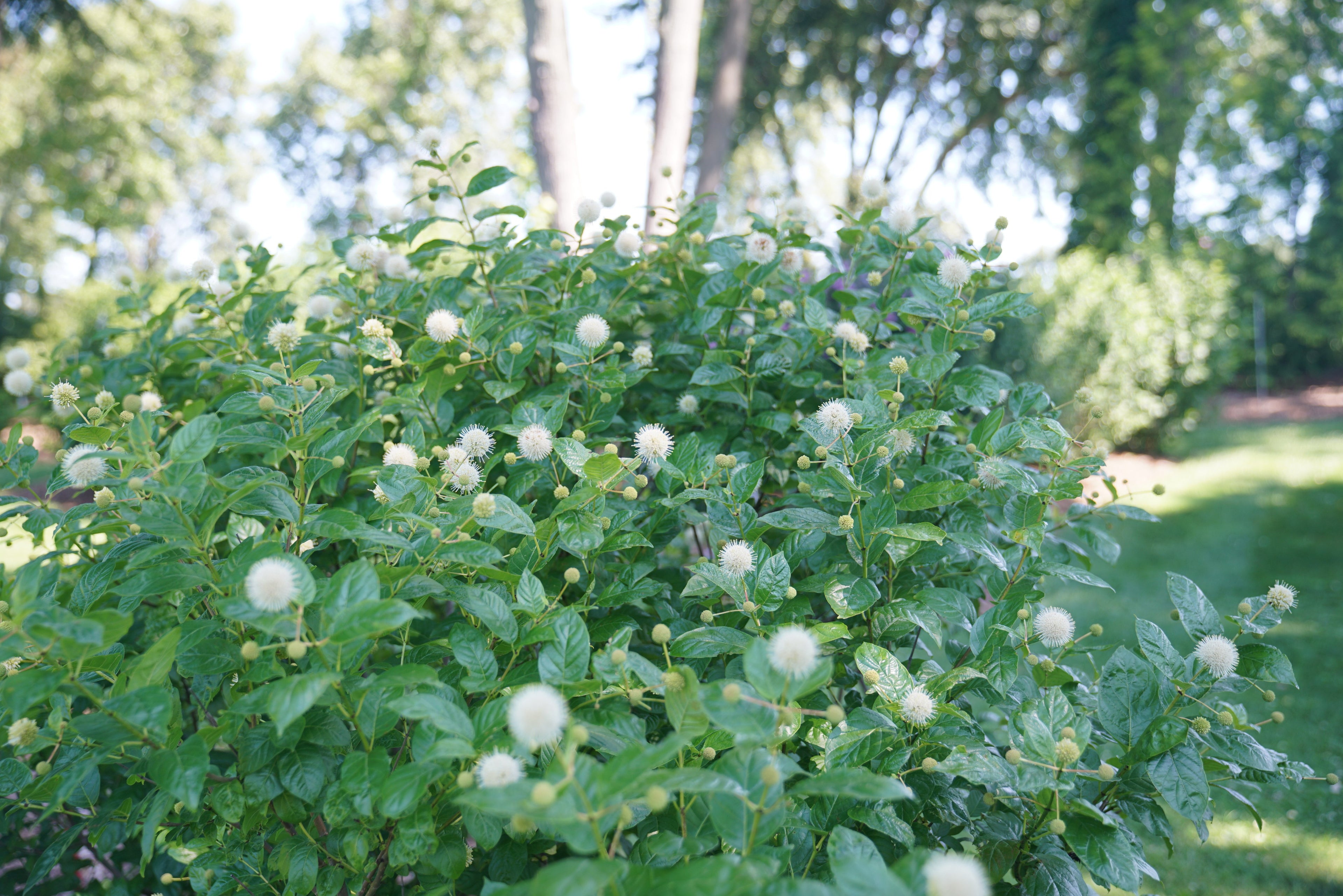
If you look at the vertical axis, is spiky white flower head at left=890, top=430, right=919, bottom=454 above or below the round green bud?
above

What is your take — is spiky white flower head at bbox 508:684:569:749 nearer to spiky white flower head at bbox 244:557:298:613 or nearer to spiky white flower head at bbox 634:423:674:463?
spiky white flower head at bbox 244:557:298:613

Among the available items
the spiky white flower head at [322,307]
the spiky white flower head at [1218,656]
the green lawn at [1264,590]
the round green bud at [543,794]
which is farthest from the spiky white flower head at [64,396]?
the green lawn at [1264,590]

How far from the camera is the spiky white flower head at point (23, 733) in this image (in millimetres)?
1063

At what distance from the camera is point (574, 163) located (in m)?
4.98

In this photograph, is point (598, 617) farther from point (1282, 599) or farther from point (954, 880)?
point (1282, 599)

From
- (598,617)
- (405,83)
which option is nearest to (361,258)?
(598,617)

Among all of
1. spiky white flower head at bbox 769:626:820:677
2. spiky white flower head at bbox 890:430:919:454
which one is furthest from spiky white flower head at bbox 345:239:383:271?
spiky white flower head at bbox 769:626:820:677

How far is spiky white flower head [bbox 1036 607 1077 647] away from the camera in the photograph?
1.31 meters

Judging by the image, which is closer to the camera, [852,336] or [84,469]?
[84,469]

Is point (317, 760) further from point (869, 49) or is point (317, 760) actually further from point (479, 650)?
point (869, 49)

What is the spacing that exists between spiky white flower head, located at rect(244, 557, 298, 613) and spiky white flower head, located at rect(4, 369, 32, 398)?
5.04ft

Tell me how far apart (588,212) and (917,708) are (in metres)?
1.31

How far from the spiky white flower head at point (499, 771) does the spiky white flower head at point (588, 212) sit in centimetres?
129

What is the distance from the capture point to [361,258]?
6.03ft
